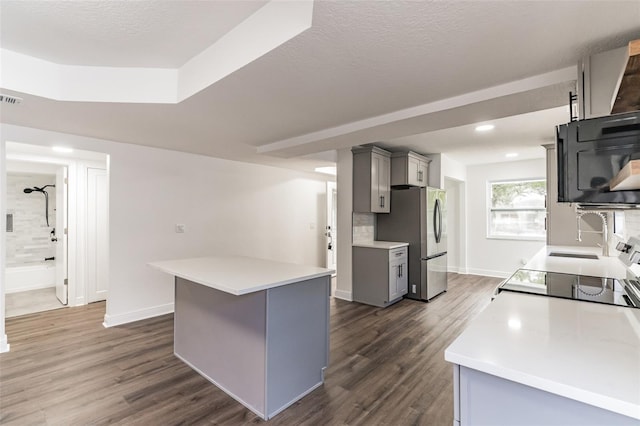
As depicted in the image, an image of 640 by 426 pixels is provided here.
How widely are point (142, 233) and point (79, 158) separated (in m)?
1.64

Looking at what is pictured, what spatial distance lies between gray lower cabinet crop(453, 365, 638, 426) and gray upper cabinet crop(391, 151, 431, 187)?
4012 mm

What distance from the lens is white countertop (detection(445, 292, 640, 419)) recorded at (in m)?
0.79

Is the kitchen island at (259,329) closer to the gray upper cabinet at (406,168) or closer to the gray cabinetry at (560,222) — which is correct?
the gray upper cabinet at (406,168)

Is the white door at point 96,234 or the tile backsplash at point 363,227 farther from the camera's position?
the tile backsplash at point 363,227

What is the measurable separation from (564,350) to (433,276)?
12.9 feet

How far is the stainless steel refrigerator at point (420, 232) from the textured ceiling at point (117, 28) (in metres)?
3.67

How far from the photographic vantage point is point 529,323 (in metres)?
1.25

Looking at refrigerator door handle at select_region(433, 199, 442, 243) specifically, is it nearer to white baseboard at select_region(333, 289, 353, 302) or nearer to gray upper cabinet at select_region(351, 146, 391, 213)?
gray upper cabinet at select_region(351, 146, 391, 213)

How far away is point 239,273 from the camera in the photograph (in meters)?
2.26

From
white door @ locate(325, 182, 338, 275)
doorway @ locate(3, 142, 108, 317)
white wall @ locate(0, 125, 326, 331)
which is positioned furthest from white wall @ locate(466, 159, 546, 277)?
doorway @ locate(3, 142, 108, 317)

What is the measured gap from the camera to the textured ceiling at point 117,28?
5.21ft

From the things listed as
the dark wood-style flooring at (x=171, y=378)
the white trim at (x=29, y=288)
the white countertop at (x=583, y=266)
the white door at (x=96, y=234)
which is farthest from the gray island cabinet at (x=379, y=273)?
the white trim at (x=29, y=288)

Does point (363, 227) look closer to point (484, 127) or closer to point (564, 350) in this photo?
point (484, 127)

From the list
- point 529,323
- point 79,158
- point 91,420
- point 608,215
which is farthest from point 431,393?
point 79,158
